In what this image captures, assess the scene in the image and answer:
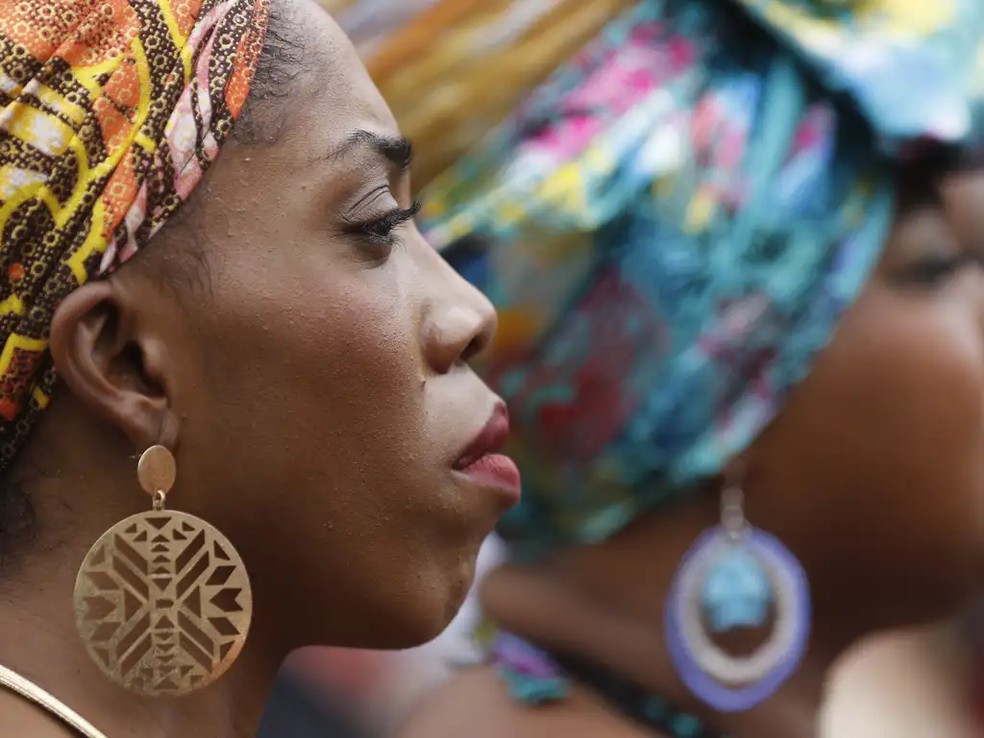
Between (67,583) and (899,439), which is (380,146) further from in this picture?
(899,439)

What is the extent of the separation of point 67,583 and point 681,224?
1073mm

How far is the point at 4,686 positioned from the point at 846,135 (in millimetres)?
1480

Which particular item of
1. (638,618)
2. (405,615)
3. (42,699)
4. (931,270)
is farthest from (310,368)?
(931,270)

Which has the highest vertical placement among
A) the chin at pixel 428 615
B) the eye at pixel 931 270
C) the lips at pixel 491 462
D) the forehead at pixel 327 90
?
the forehead at pixel 327 90

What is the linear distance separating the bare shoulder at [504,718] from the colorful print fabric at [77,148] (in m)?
0.98

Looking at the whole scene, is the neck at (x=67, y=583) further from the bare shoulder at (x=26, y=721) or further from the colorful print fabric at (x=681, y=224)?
the colorful print fabric at (x=681, y=224)

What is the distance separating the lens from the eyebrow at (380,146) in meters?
1.38

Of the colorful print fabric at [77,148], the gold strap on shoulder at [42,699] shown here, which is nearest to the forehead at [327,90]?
the colorful print fabric at [77,148]

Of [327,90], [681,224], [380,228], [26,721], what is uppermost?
[327,90]

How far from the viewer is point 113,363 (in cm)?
129

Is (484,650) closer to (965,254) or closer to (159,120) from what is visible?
(965,254)

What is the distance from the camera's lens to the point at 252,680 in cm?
141

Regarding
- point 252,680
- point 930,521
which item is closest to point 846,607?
point 930,521

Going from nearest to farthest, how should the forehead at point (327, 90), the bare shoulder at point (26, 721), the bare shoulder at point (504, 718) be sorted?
the bare shoulder at point (26, 721)
the forehead at point (327, 90)
the bare shoulder at point (504, 718)
